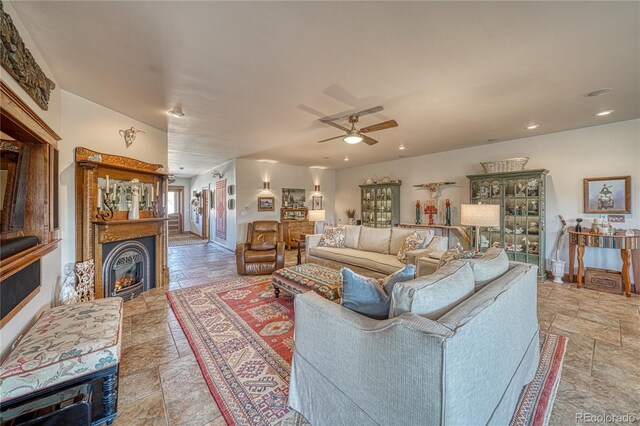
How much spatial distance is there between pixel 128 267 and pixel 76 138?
1.77m

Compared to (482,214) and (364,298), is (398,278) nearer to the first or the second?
(364,298)

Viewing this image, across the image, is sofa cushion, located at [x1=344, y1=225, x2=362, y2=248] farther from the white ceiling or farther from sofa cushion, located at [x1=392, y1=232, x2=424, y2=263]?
the white ceiling

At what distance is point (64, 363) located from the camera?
4.58 feet

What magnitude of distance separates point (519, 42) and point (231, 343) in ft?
11.4

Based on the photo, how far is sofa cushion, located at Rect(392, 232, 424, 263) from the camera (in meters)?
3.78

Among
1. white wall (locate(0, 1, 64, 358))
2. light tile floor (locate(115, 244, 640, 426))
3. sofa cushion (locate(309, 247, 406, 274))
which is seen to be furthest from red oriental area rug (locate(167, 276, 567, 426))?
sofa cushion (locate(309, 247, 406, 274))

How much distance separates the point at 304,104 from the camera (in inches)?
120

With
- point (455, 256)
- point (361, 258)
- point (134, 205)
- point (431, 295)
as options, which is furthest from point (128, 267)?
point (455, 256)

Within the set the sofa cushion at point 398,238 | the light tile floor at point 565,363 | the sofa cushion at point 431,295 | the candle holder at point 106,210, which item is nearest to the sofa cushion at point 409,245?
the sofa cushion at point 398,238

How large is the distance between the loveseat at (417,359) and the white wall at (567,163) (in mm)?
3792

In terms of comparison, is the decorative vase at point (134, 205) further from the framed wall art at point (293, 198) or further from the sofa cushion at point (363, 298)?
the framed wall art at point (293, 198)

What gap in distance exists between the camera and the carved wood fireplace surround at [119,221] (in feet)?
9.80

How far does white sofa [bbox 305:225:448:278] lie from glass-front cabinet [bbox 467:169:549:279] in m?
1.48

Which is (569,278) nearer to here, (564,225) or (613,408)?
(564,225)
